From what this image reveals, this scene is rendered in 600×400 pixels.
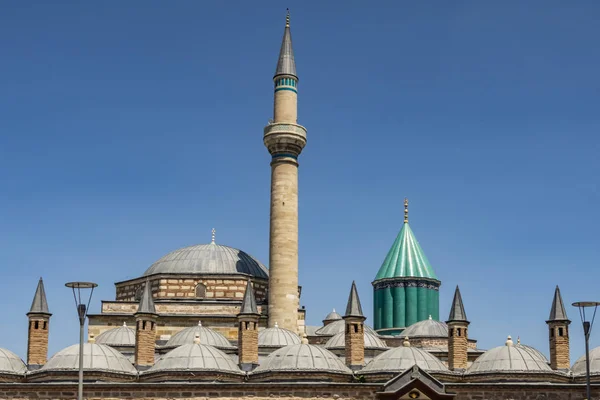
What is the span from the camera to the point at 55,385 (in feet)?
103

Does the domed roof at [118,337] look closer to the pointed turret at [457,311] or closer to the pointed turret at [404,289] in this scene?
the pointed turret at [457,311]

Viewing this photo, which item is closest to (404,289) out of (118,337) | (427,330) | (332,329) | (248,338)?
(427,330)

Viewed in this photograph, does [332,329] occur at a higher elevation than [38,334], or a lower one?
higher

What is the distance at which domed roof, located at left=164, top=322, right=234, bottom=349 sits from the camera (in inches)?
1528

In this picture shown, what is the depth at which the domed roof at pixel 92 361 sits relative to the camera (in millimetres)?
33188

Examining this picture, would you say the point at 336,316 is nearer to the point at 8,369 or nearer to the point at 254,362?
the point at 254,362

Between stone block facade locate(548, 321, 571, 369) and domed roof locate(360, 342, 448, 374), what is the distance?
4.40 meters

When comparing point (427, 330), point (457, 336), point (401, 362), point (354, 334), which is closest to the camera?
point (401, 362)

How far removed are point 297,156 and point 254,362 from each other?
37.0 feet

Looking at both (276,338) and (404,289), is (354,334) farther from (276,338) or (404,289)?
(404,289)

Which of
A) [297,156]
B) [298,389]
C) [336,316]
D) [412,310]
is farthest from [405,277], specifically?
[298,389]

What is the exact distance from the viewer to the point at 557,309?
36562mm

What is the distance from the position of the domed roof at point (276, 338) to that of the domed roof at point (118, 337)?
512cm

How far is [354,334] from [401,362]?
9.52 feet
